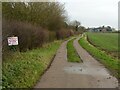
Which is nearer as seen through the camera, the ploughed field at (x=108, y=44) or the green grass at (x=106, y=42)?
the ploughed field at (x=108, y=44)

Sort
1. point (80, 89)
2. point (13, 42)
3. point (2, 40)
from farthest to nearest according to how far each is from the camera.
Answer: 1. point (13, 42)
2. point (2, 40)
3. point (80, 89)

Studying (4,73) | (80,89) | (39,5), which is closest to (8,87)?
(4,73)

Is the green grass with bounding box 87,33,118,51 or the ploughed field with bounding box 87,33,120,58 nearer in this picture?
the ploughed field with bounding box 87,33,120,58

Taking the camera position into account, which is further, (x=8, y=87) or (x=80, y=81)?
(x=80, y=81)

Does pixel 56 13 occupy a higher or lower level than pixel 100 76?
higher

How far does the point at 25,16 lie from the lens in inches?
1420

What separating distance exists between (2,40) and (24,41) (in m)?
9.11

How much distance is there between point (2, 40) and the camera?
13750 mm

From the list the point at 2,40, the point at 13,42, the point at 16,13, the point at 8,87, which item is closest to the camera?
the point at 8,87

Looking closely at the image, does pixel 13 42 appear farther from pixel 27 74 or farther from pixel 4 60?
pixel 27 74

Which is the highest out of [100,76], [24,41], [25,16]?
[25,16]

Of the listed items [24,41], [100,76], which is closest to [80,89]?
[100,76]

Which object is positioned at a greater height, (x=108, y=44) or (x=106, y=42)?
(x=106, y=42)

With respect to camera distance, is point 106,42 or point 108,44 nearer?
point 108,44
